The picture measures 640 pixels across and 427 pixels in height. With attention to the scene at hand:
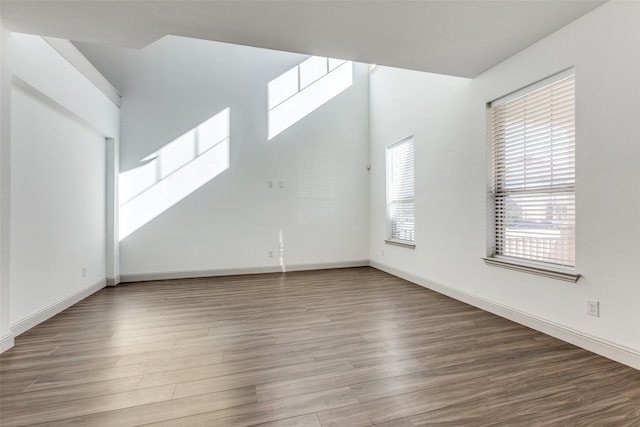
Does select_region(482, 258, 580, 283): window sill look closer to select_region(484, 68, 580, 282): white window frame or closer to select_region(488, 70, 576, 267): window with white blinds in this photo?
select_region(484, 68, 580, 282): white window frame

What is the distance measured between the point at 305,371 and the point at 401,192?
3679 millimetres

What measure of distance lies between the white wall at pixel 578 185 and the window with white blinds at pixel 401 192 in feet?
1.23

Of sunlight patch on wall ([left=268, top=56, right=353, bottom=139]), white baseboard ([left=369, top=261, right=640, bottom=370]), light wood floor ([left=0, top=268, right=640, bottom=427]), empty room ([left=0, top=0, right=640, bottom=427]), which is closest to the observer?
light wood floor ([left=0, top=268, right=640, bottom=427])

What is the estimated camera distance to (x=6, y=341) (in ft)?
7.54

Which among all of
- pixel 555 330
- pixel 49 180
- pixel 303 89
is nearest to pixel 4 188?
pixel 49 180

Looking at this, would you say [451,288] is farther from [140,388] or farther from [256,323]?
[140,388]

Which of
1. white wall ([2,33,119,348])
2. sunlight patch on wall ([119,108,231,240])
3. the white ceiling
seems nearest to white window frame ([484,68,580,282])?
the white ceiling

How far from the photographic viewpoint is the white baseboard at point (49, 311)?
2617 mm

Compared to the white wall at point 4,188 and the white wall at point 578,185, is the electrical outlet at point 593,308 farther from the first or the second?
the white wall at point 4,188

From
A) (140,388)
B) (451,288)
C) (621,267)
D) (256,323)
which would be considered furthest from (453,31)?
(140,388)

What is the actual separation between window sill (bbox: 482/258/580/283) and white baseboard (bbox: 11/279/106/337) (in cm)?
457

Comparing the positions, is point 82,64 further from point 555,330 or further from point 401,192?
point 555,330

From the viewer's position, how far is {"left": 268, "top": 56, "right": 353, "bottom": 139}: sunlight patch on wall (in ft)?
17.7

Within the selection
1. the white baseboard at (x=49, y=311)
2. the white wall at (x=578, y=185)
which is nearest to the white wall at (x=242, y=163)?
the white baseboard at (x=49, y=311)
